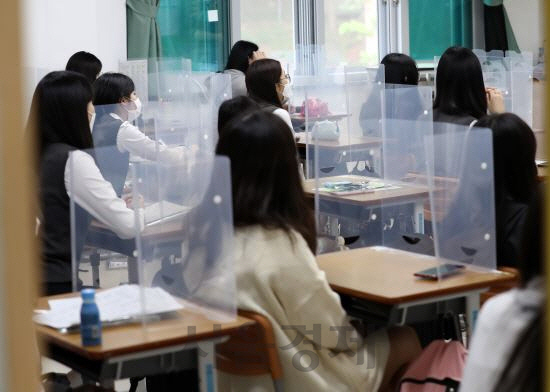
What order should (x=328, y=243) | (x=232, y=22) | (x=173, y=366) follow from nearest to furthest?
(x=173, y=366), (x=328, y=243), (x=232, y=22)

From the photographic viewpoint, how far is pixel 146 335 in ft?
8.87

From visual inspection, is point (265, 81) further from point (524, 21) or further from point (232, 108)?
point (524, 21)

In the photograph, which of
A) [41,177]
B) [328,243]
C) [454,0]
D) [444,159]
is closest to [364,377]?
[444,159]

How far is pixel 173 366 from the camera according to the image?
283 centimetres

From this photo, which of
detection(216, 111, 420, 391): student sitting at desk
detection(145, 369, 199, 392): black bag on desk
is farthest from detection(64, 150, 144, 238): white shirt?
detection(216, 111, 420, 391): student sitting at desk

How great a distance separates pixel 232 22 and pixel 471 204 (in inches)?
298

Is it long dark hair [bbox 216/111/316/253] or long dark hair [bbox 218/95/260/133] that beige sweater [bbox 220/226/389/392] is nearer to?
long dark hair [bbox 216/111/316/253]

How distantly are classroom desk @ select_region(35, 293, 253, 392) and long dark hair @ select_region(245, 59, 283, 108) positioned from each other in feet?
11.4

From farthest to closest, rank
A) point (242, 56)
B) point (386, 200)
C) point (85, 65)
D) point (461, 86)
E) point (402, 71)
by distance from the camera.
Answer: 1. point (242, 56)
2. point (402, 71)
3. point (85, 65)
4. point (461, 86)
5. point (386, 200)

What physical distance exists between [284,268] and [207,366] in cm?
37

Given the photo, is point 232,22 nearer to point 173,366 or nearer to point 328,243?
point 328,243

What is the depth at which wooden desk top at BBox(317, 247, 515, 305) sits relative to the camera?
10.2ft

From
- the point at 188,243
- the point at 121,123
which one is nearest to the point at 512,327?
the point at 188,243

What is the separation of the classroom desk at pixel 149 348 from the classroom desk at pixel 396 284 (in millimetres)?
481
